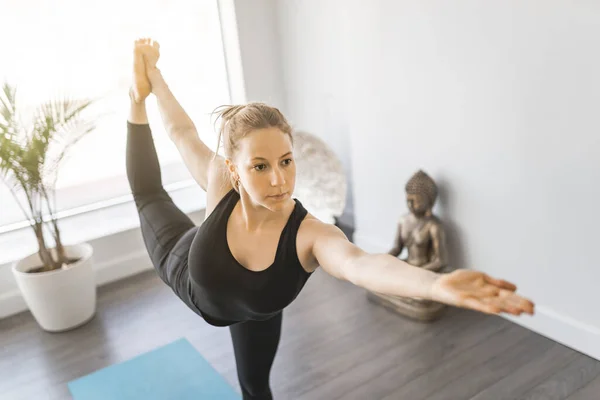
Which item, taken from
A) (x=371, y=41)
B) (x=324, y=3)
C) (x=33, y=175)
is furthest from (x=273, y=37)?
(x=33, y=175)

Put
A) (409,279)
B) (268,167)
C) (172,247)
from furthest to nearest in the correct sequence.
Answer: (172,247)
(268,167)
(409,279)

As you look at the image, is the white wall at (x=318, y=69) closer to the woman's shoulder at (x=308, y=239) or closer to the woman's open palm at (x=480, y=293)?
the woman's shoulder at (x=308, y=239)

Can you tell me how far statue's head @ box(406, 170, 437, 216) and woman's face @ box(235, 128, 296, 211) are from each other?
1.23 metres

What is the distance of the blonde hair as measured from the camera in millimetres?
1173

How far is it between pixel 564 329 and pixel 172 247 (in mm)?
1527

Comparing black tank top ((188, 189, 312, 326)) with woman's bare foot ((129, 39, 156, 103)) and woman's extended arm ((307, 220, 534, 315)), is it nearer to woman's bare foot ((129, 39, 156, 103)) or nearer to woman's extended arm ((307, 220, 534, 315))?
woman's extended arm ((307, 220, 534, 315))

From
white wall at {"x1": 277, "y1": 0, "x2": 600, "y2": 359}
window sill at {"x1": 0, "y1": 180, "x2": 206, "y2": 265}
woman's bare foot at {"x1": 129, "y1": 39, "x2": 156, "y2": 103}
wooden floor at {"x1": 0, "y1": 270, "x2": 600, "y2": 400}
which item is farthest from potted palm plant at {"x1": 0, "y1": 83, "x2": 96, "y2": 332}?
white wall at {"x1": 277, "y1": 0, "x2": 600, "y2": 359}

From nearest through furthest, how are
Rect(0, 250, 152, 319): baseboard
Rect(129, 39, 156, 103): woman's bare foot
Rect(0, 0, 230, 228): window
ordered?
Rect(129, 39, 156, 103): woman's bare foot < Rect(0, 0, 230, 228): window < Rect(0, 250, 152, 319): baseboard

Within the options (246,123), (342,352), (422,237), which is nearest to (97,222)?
(342,352)

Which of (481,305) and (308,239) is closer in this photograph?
(481,305)

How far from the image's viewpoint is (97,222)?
3.10 meters

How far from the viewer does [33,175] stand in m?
Answer: 2.31

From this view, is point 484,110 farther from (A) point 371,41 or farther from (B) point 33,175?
(B) point 33,175

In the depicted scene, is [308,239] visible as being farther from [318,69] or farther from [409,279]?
[318,69]
